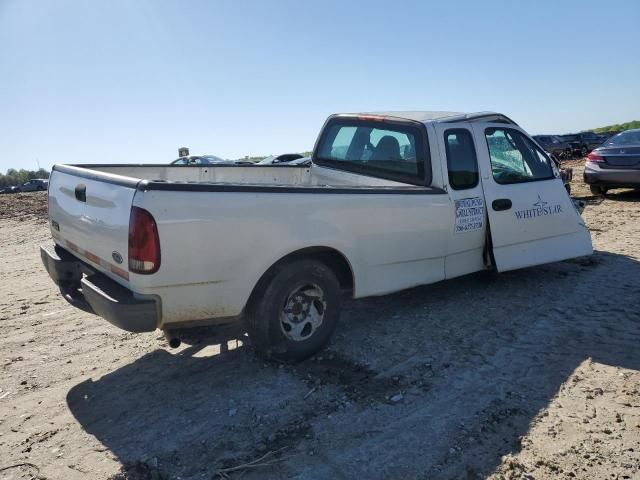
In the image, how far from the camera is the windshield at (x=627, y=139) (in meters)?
11.8

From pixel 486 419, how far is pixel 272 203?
195 cm

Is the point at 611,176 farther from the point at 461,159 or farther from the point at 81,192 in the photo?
the point at 81,192

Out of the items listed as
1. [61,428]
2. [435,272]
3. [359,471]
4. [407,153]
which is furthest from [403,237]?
[61,428]

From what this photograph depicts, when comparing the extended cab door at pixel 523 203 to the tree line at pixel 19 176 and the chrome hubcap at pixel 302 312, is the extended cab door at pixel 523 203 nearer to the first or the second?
the chrome hubcap at pixel 302 312

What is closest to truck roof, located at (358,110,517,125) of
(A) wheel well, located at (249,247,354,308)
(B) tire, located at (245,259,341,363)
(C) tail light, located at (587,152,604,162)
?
(A) wheel well, located at (249,247,354,308)

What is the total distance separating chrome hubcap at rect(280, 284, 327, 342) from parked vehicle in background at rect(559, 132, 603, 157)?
34.5 m

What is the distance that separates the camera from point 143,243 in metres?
3.12

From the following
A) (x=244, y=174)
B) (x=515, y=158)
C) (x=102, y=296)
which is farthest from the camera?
(x=244, y=174)

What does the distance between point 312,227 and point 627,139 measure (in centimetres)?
1122

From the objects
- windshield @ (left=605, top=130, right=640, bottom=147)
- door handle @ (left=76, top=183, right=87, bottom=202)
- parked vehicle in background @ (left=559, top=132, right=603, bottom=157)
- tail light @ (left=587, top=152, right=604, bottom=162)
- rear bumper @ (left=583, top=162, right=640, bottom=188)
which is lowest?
rear bumper @ (left=583, top=162, right=640, bottom=188)

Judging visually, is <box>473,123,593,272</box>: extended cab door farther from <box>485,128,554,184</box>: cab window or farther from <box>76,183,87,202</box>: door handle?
<box>76,183,87,202</box>: door handle

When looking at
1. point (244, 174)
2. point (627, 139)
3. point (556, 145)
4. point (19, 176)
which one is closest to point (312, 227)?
point (244, 174)

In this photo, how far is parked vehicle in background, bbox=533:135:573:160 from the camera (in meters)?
31.6

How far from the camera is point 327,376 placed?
3809 mm
